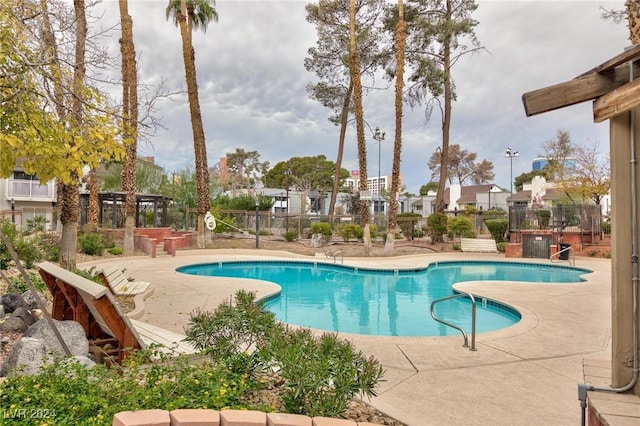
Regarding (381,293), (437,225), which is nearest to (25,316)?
(381,293)

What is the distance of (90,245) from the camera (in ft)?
44.9

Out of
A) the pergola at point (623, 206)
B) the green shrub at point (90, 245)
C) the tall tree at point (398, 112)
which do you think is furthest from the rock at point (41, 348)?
the tall tree at point (398, 112)

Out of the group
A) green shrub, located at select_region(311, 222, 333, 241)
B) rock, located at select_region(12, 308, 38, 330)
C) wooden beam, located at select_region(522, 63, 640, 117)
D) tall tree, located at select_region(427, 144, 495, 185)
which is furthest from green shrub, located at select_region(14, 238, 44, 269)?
tall tree, located at select_region(427, 144, 495, 185)

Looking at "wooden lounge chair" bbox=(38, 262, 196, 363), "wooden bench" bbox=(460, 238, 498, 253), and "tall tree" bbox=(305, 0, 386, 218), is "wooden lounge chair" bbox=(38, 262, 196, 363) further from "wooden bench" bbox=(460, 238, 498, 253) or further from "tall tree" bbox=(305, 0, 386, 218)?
"tall tree" bbox=(305, 0, 386, 218)

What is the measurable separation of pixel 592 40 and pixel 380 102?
14490 mm

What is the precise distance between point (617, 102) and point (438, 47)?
20280 mm

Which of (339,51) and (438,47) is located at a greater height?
(339,51)

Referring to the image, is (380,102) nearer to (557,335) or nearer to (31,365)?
(557,335)

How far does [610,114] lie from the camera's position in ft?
7.36

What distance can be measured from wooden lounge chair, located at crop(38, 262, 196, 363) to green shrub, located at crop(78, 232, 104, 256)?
33.7ft

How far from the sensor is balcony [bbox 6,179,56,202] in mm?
25266

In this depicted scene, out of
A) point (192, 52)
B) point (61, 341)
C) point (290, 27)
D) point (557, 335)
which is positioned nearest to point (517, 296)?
point (557, 335)

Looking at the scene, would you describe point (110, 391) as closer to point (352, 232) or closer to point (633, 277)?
point (633, 277)

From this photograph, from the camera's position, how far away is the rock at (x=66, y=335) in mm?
3420
